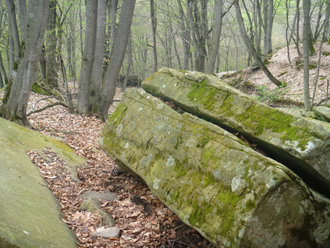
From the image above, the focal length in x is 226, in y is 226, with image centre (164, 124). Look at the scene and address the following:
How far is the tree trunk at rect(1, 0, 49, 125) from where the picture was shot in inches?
254

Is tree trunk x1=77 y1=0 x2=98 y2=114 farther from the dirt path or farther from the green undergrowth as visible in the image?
the green undergrowth

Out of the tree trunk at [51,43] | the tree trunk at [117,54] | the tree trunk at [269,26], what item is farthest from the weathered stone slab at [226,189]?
the tree trunk at [269,26]

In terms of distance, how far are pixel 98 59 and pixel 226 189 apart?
354 inches

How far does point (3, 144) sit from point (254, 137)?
478cm

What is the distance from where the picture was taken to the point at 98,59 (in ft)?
33.8

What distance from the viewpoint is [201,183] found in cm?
347

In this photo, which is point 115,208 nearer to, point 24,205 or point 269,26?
point 24,205

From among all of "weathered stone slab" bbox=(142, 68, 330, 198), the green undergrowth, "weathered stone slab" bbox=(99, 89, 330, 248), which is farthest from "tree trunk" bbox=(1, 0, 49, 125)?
the green undergrowth

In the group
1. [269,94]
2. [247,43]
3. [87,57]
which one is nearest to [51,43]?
[87,57]

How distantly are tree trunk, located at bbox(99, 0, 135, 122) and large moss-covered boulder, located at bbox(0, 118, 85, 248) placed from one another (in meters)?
5.31

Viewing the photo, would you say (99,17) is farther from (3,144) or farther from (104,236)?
(104,236)

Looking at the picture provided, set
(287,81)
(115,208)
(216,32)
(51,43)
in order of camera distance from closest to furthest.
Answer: (115,208), (216,32), (51,43), (287,81)

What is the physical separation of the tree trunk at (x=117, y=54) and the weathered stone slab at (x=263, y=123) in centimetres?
448

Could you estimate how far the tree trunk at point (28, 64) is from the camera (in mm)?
6453
